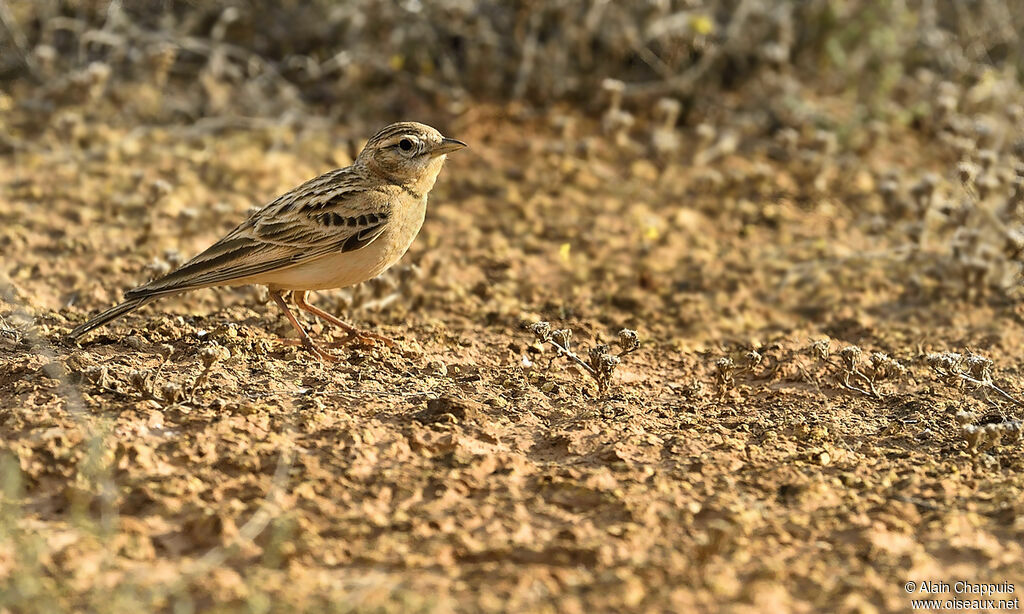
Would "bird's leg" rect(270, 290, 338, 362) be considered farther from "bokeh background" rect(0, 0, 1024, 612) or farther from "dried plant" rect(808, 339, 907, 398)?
"dried plant" rect(808, 339, 907, 398)

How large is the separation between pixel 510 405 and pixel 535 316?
5.54 feet

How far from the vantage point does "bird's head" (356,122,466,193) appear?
6.71 m

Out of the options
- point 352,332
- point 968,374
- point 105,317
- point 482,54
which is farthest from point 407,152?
point 482,54

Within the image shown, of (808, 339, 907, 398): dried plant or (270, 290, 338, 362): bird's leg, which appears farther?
(270, 290, 338, 362): bird's leg

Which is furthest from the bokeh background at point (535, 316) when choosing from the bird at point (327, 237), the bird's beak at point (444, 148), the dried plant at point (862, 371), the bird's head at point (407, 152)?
the bird's beak at point (444, 148)

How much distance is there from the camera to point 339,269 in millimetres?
6254

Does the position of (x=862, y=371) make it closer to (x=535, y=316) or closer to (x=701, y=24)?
(x=535, y=316)

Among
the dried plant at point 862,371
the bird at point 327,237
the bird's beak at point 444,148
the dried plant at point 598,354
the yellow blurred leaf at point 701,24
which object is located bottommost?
the dried plant at point 862,371

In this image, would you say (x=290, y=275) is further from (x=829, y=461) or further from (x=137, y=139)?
(x=137, y=139)

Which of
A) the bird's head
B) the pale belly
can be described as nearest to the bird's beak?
the bird's head

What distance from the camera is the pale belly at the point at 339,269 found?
6262mm

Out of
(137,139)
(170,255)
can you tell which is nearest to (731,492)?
(170,255)

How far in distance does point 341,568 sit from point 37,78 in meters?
7.60

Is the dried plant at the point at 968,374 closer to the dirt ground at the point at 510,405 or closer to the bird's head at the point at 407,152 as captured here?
the dirt ground at the point at 510,405
